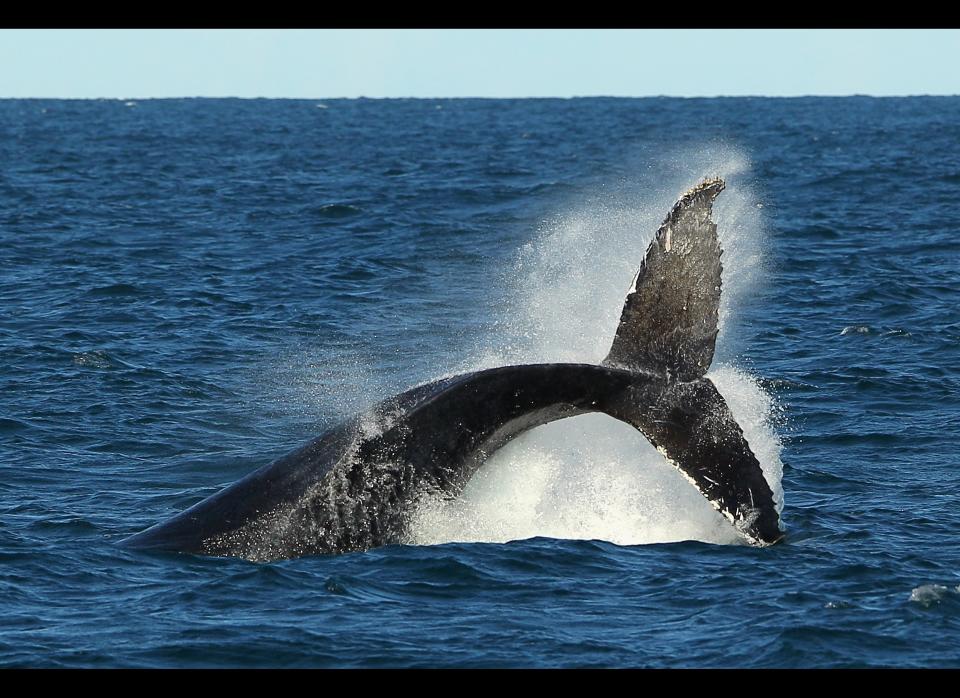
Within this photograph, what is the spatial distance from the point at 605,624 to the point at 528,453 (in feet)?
9.57

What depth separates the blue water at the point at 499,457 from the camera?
1123 centimetres

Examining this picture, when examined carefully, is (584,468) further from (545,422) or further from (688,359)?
(688,359)

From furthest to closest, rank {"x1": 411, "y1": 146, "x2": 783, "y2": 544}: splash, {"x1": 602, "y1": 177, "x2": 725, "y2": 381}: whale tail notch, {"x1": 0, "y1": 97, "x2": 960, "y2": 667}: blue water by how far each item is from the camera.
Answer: {"x1": 411, "y1": 146, "x2": 783, "y2": 544}: splash → {"x1": 602, "y1": 177, "x2": 725, "y2": 381}: whale tail notch → {"x1": 0, "y1": 97, "x2": 960, "y2": 667}: blue water

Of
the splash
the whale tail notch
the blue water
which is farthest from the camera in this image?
the splash

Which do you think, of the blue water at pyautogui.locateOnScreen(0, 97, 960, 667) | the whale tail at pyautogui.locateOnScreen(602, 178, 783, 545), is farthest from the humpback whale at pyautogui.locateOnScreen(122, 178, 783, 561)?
the blue water at pyautogui.locateOnScreen(0, 97, 960, 667)

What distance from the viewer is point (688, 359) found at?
1176 centimetres

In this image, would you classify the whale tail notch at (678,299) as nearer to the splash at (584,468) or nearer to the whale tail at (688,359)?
the whale tail at (688,359)

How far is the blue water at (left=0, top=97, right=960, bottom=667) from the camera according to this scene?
36.9 feet

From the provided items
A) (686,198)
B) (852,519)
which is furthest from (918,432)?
(686,198)

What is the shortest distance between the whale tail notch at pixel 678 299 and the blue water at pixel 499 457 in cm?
184

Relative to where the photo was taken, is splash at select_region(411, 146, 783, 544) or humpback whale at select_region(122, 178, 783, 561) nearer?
humpback whale at select_region(122, 178, 783, 561)

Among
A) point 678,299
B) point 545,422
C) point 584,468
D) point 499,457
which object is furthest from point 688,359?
point 584,468

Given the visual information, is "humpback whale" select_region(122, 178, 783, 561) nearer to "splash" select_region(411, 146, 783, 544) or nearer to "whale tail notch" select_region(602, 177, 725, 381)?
"whale tail notch" select_region(602, 177, 725, 381)

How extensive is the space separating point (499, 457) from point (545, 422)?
68cm
